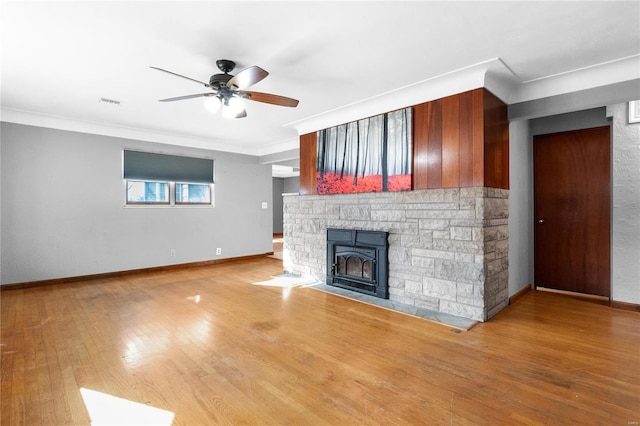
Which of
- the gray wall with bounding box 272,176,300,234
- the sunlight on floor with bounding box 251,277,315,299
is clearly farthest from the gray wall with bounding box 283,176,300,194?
the sunlight on floor with bounding box 251,277,315,299

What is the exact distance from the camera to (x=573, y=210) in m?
4.33

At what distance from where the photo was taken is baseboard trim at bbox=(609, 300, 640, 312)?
354 centimetres

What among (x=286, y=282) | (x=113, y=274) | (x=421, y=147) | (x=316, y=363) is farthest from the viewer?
(x=113, y=274)

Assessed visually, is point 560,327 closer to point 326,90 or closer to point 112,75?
point 326,90

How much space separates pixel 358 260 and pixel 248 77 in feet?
9.37

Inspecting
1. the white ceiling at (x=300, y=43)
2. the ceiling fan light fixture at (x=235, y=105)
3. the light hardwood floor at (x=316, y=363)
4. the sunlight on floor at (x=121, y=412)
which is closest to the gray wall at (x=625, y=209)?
the light hardwood floor at (x=316, y=363)

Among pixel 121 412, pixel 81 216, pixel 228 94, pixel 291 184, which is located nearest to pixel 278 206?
pixel 291 184

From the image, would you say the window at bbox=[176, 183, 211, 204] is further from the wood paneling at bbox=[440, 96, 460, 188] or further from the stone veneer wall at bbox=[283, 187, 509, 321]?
the wood paneling at bbox=[440, 96, 460, 188]

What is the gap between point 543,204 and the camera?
460 centimetres

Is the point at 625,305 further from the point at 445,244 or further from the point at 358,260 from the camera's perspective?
the point at 358,260

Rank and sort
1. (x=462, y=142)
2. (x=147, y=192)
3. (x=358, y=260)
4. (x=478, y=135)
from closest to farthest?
(x=478, y=135) < (x=462, y=142) < (x=358, y=260) < (x=147, y=192)

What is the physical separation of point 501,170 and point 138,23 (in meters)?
3.84

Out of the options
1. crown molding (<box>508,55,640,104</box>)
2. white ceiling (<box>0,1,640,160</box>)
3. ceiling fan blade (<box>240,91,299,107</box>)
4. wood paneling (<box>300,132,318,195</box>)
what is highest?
white ceiling (<box>0,1,640,160</box>)

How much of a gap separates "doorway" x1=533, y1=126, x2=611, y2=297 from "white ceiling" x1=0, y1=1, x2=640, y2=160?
1519 millimetres
